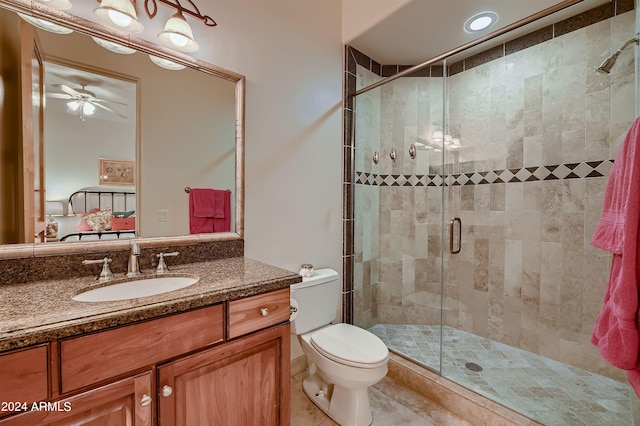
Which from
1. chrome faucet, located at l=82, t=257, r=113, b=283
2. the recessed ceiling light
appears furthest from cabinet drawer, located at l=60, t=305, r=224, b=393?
the recessed ceiling light

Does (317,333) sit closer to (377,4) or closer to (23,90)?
(23,90)

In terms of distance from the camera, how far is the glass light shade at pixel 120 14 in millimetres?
1106

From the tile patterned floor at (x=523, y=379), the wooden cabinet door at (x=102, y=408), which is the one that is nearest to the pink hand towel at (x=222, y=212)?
the wooden cabinet door at (x=102, y=408)

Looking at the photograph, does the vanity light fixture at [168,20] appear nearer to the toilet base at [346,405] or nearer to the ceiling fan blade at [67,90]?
the ceiling fan blade at [67,90]

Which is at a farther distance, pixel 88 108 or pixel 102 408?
pixel 88 108

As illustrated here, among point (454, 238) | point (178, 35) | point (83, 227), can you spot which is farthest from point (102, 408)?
point (454, 238)

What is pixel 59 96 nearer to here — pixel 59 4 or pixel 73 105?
pixel 73 105

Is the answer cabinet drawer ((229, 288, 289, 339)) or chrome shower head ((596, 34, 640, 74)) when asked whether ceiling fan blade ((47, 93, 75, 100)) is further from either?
chrome shower head ((596, 34, 640, 74))

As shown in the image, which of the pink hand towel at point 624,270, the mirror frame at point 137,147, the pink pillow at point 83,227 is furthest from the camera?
the pink pillow at point 83,227

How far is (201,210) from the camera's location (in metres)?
1.47

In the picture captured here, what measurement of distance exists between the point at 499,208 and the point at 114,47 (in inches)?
105

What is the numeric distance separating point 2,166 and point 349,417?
188cm

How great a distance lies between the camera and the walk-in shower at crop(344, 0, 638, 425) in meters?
1.76

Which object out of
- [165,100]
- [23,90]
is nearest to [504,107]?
[165,100]
